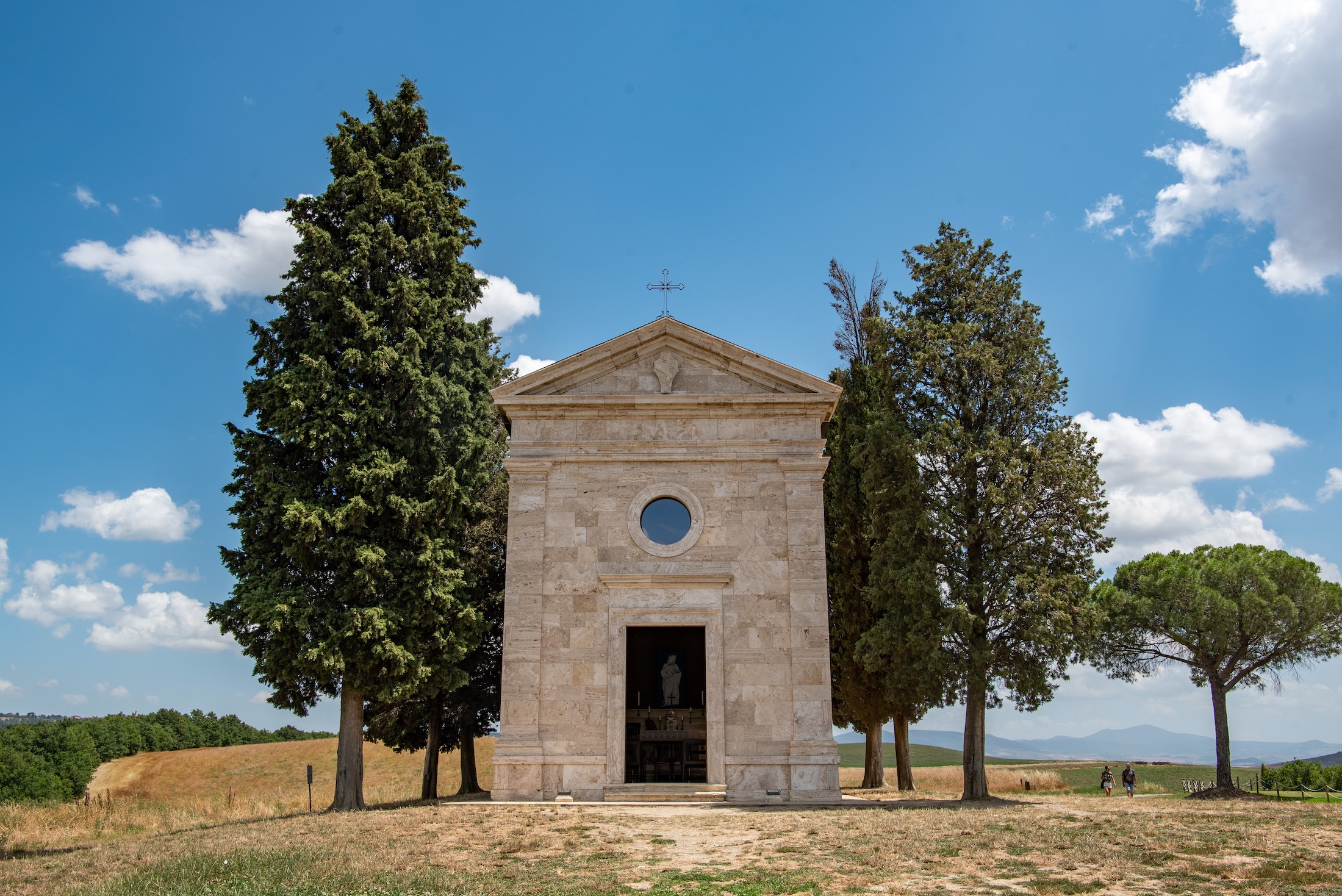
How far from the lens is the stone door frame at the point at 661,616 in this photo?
1795 cm

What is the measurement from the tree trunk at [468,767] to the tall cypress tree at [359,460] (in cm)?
441

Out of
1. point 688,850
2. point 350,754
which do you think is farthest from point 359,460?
point 688,850

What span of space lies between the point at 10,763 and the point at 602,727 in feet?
130

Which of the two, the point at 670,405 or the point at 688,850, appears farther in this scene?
the point at 670,405

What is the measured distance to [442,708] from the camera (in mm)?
22828

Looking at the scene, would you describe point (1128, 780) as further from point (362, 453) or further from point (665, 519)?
point (362, 453)

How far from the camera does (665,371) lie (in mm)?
19656

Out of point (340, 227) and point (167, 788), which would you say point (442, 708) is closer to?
point (340, 227)

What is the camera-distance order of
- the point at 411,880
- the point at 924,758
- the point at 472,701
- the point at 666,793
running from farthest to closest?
1. the point at 924,758
2. the point at 472,701
3. the point at 666,793
4. the point at 411,880

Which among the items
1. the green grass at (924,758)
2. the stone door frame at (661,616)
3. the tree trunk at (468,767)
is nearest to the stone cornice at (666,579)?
the stone door frame at (661,616)

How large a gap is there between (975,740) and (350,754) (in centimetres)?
1311

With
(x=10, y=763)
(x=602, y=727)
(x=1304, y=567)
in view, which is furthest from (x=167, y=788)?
(x=1304, y=567)

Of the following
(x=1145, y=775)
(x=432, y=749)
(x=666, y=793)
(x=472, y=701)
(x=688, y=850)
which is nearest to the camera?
(x=688, y=850)

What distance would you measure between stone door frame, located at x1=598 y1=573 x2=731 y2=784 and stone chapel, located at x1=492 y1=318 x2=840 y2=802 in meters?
0.03
